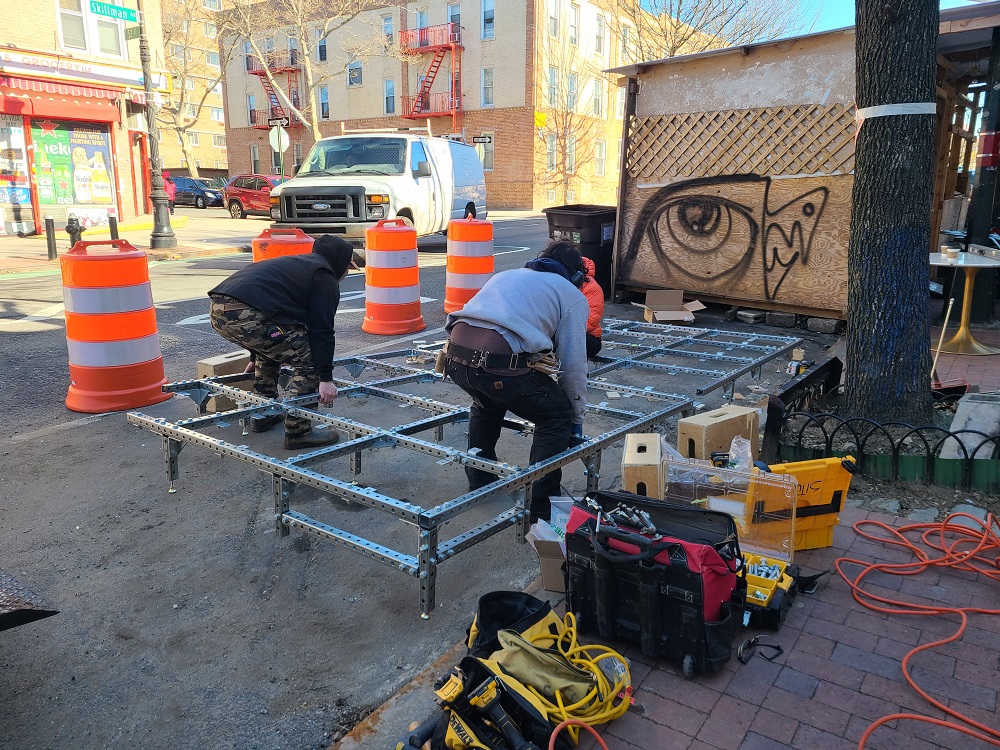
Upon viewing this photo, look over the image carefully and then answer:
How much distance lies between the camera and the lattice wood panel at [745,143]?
9.15m

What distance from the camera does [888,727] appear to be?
258cm

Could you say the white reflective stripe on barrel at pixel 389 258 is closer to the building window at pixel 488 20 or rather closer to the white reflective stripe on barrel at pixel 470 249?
the white reflective stripe on barrel at pixel 470 249

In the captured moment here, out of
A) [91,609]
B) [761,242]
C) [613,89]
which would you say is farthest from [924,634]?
[613,89]

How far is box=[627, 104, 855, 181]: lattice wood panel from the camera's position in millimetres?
9148

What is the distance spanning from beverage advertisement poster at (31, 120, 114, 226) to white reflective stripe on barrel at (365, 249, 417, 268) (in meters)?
16.1

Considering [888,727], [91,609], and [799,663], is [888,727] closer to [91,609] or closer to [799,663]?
[799,663]

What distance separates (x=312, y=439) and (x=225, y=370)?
132 centimetres

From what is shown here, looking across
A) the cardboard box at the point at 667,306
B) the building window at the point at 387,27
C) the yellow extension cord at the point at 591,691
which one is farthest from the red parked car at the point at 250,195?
the yellow extension cord at the point at 591,691

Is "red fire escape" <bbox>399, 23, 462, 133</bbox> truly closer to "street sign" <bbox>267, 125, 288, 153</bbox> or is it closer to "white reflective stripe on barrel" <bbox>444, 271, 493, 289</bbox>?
"street sign" <bbox>267, 125, 288, 153</bbox>

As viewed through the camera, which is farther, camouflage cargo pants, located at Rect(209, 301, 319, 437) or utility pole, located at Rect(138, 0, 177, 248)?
utility pole, located at Rect(138, 0, 177, 248)

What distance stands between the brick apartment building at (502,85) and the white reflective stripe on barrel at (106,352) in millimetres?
30847

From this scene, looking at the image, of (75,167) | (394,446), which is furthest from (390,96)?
(394,446)

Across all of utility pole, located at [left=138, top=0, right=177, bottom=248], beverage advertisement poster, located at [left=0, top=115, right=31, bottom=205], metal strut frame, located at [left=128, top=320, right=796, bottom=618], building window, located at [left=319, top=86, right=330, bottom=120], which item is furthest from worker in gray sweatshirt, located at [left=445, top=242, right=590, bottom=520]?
building window, located at [left=319, top=86, right=330, bottom=120]

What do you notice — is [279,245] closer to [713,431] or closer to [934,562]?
[713,431]
